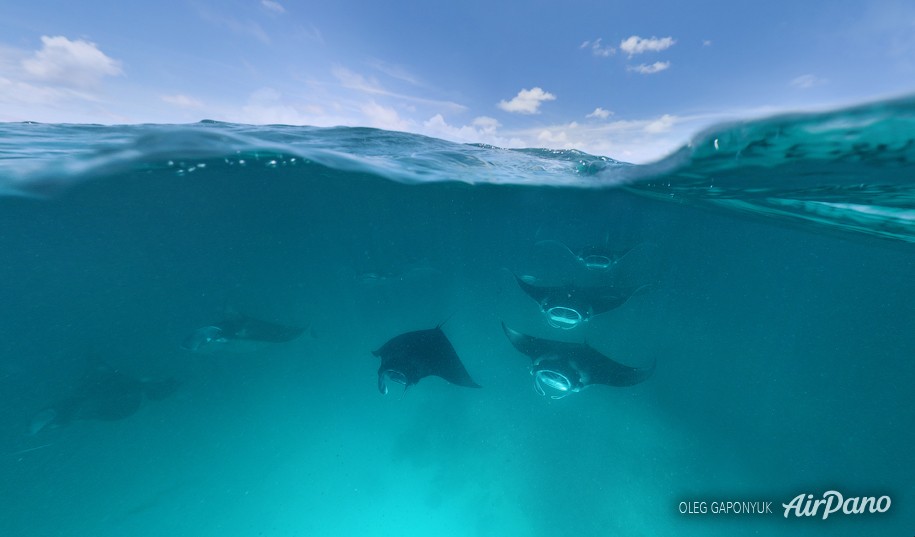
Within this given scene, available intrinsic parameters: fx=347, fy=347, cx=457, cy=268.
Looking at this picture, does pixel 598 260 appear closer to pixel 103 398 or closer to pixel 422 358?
pixel 422 358

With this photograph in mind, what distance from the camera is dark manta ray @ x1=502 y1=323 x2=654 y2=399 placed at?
7.56 metres

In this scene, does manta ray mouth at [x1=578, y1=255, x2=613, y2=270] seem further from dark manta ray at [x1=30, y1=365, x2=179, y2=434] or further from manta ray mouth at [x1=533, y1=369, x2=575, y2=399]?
dark manta ray at [x1=30, y1=365, x2=179, y2=434]

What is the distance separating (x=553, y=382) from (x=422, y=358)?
2927 mm

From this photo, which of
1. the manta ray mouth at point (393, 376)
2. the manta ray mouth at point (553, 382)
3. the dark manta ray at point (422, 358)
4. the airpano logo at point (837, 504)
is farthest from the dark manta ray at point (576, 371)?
the airpano logo at point (837, 504)

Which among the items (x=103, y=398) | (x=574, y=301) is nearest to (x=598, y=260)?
(x=574, y=301)

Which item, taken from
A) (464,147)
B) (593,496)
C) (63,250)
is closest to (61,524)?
(63,250)

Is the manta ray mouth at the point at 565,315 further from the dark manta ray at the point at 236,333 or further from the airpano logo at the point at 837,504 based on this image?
the dark manta ray at the point at 236,333

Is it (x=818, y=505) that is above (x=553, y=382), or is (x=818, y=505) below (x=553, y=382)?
below

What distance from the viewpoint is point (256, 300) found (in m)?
44.5

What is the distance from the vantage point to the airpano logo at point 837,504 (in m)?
8.16

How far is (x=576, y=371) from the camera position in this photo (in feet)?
25.3

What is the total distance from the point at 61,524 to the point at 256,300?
3043 cm

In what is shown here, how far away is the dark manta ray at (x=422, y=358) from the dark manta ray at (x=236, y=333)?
478 centimetres

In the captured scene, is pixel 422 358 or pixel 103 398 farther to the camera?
pixel 103 398
